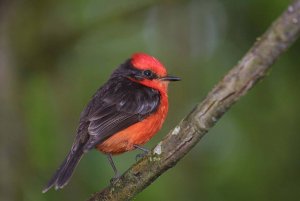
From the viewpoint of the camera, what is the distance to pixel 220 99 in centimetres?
334

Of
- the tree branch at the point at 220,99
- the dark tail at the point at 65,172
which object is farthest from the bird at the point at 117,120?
the tree branch at the point at 220,99

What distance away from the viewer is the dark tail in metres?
4.89

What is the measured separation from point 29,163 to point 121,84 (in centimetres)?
129

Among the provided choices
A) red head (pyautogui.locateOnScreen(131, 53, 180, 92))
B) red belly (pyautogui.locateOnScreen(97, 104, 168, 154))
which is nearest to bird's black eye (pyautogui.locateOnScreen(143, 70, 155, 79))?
red head (pyautogui.locateOnScreen(131, 53, 180, 92))

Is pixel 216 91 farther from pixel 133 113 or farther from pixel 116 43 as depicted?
pixel 116 43

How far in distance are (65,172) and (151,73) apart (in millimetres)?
1623

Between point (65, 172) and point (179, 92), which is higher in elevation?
point (179, 92)

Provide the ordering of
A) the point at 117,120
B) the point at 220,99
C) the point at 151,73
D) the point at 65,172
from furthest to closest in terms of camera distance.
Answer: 1. the point at 151,73
2. the point at 117,120
3. the point at 65,172
4. the point at 220,99

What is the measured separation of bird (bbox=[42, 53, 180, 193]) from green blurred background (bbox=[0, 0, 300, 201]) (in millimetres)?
917

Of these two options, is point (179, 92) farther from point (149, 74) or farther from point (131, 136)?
point (131, 136)

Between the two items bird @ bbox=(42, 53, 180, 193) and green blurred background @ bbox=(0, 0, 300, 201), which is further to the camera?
green blurred background @ bbox=(0, 0, 300, 201)

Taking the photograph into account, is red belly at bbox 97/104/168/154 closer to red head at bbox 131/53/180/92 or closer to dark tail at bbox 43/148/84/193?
dark tail at bbox 43/148/84/193

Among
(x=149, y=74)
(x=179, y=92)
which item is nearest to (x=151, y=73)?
(x=149, y=74)

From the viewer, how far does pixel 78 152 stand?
5.12m
